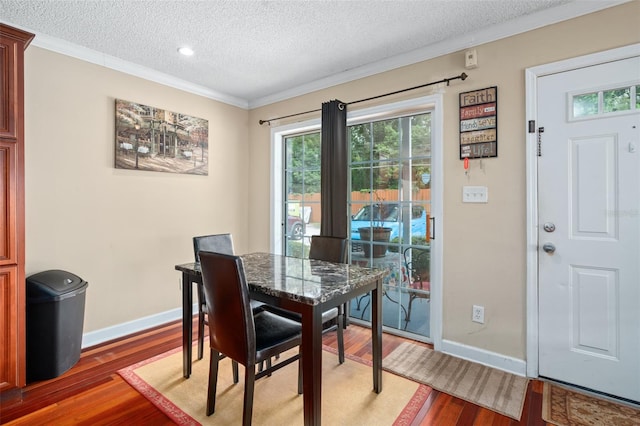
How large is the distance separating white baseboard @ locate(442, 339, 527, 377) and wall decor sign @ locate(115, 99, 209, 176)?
3002mm

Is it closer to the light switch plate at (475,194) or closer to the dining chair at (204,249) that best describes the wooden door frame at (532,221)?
the light switch plate at (475,194)

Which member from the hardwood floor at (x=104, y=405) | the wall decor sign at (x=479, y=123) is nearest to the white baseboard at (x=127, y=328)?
the hardwood floor at (x=104, y=405)

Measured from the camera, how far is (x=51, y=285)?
2.25m

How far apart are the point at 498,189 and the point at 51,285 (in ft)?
10.8

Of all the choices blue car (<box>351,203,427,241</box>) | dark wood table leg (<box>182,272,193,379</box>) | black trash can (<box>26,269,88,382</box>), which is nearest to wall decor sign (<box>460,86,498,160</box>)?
blue car (<box>351,203,427,241</box>)

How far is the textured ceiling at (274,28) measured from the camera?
210 cm

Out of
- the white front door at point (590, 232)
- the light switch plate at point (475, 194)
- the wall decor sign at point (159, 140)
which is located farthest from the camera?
the wall decor sign at point (159, 140)

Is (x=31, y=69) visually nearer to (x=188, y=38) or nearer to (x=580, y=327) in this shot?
(x=188, y=38)

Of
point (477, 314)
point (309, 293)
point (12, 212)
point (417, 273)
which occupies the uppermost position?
point (12, 212)

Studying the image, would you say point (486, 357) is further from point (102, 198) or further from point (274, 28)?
point (102, 198)

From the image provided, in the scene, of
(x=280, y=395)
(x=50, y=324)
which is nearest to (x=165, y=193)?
(x=50, y=324)

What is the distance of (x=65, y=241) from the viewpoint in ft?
8.59

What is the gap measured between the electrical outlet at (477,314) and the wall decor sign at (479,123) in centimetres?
116

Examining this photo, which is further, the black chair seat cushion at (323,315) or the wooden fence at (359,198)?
the wooden fence at (359,198)
